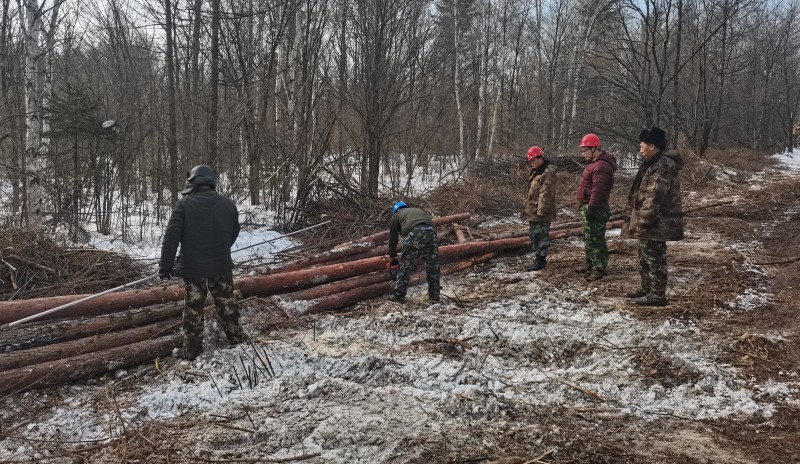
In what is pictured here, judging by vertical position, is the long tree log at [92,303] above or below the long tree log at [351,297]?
above

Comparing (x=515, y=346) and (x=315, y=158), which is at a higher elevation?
(x=315, y=158)

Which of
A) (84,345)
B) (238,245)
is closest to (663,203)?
(84,345)

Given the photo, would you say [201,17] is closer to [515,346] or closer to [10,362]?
[10,362]

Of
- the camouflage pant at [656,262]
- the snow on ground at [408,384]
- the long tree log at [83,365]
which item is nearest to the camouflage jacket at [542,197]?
the camouflage pant at [656,262]

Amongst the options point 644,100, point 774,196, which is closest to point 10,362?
point 774,196

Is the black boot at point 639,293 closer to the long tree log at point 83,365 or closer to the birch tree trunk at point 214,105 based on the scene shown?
the long tree log at point 83,365

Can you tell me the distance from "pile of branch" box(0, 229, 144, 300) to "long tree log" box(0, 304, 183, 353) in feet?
5.01

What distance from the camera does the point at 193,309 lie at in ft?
15.8

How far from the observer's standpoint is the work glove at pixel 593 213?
271 inches

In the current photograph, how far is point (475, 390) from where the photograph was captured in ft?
13.1

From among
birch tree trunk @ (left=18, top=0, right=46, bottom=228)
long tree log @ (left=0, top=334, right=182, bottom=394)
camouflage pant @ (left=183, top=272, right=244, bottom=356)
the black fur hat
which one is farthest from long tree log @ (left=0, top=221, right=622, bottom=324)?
birch tree trunk @ (left=18, top=0, right=46, bottom=228)

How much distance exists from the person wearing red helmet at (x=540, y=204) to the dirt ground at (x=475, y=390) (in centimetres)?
129

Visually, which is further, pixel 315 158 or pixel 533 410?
pixel 315 158

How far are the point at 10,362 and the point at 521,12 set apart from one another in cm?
2943
